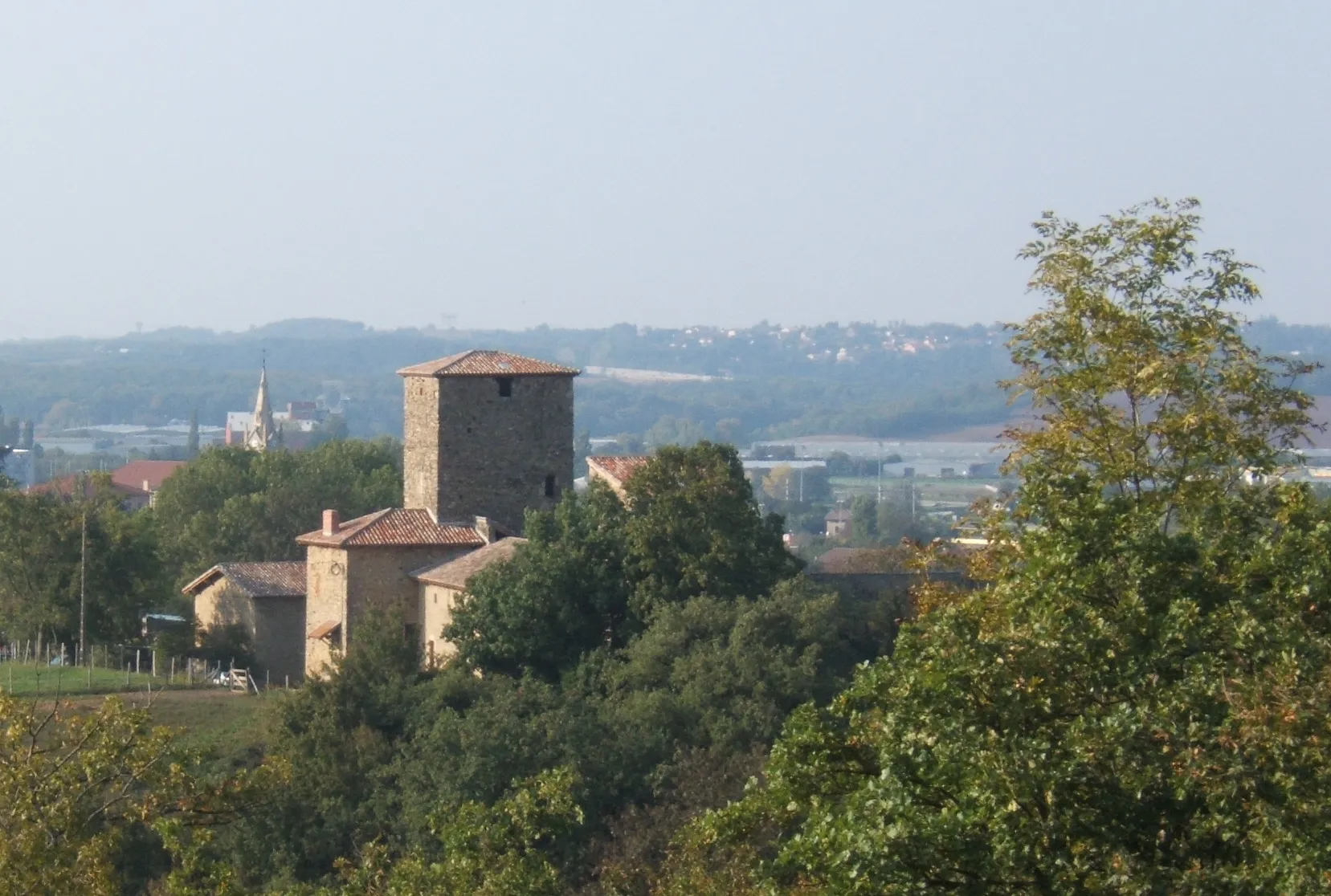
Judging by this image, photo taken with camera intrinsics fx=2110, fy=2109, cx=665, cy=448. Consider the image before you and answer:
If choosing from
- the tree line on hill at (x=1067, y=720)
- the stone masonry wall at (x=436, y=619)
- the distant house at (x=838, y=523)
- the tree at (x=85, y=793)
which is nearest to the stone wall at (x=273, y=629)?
the stone masonry wall at (x=436, y=619)

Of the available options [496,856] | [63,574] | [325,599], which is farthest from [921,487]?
[496,856]

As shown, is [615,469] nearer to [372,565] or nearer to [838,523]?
[372,565]

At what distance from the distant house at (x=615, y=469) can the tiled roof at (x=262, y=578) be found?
22.0ft

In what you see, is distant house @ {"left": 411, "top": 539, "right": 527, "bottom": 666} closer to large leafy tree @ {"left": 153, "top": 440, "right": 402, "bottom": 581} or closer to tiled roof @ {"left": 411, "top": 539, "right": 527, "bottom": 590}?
tiled roof @ {"left": 411, "top": 539, "right": 527, "bottom": 590}

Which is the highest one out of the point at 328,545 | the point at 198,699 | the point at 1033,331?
the point at 1033,331

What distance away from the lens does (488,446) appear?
3731 cm

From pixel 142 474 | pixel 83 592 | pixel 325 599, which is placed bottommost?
pixel 142 474

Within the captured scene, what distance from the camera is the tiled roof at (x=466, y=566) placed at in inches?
1346

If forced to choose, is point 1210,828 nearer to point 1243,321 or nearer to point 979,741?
point 979,741

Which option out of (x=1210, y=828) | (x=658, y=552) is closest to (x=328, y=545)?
(x=658, y=552)

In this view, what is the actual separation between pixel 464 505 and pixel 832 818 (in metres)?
28.6

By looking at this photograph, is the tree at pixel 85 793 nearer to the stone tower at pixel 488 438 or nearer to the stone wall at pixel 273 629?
the stone tower at pixel 488 438

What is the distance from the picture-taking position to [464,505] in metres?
37.3

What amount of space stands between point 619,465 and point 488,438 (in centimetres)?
239
